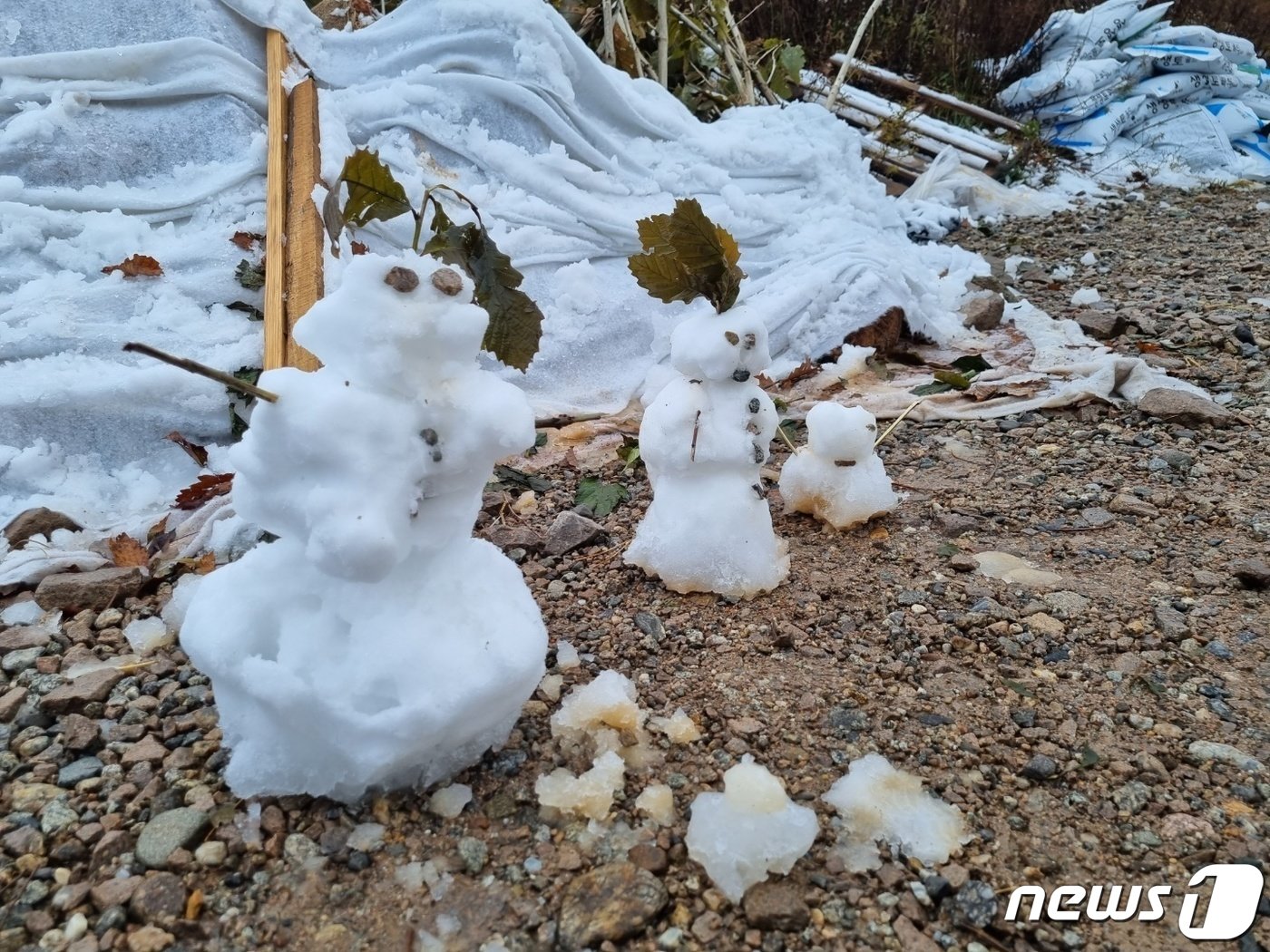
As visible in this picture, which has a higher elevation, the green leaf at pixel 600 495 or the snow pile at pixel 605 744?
the snow pile at pixel 605 744

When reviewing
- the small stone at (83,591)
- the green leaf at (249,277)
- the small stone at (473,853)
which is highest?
the green leaf at (249,277)

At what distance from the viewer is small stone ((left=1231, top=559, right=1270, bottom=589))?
8.02ft

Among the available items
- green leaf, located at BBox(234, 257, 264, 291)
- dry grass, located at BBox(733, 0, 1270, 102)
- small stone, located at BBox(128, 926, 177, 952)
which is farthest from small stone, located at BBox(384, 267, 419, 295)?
dry grass, located at BBox(733, 0, 1270, 102)

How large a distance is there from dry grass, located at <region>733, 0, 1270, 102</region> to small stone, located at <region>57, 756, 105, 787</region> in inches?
365

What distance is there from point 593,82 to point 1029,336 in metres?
2.54

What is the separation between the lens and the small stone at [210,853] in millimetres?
1565

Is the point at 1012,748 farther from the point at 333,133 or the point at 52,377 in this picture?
the point at 333,133

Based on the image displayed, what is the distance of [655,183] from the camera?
4.66 m

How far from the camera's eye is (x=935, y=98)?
834 cm

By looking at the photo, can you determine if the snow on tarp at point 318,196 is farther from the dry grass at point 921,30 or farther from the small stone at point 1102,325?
the dry grass at point 921,30

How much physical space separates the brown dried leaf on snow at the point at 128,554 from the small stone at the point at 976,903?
2.25 m

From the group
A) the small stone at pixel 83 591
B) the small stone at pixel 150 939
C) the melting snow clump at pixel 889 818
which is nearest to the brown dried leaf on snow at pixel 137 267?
the small stone at pixel 83 591

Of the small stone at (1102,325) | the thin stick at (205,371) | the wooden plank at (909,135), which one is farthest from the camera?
the wooden plank at (909,135)

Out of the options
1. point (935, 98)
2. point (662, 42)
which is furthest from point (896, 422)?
point (935, 98)
